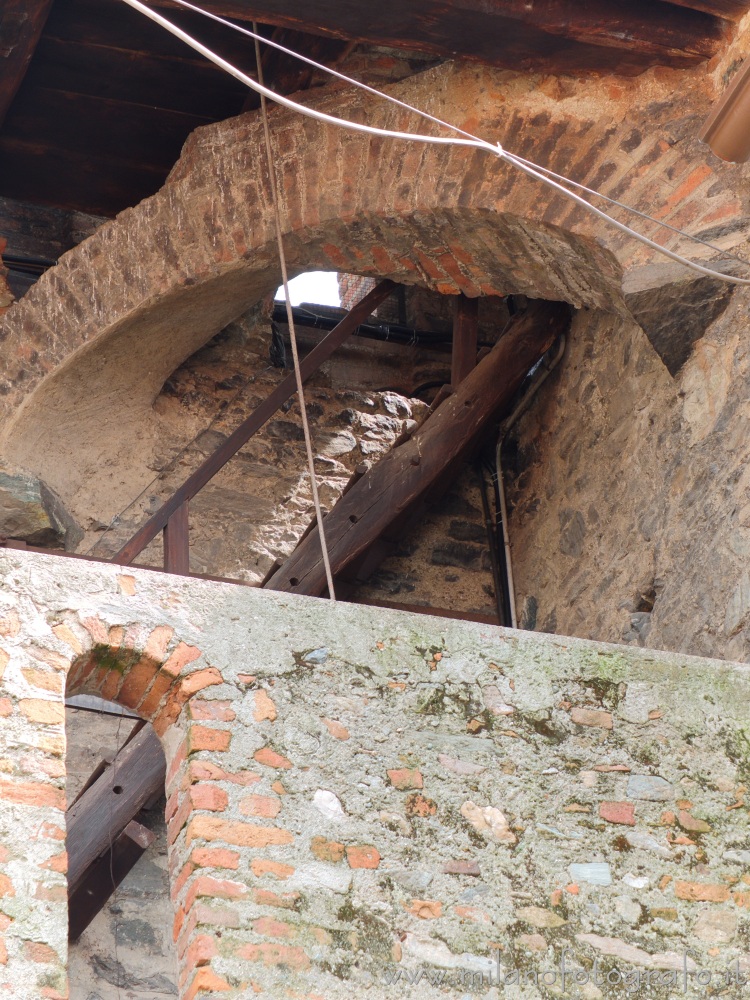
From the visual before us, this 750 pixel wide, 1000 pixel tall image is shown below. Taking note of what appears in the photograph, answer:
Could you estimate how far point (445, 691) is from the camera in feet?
11.9

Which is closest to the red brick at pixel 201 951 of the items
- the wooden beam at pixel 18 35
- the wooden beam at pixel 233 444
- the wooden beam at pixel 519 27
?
the wooden beam at pixel 233 444

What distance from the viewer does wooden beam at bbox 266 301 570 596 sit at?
5.99 m

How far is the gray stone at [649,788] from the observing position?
11.7ft

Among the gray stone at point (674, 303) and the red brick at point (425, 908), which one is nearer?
the red brick at point (425, 908)

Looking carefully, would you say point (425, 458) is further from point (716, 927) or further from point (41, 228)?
point (716, 927)

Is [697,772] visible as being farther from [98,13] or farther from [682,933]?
[98,13]

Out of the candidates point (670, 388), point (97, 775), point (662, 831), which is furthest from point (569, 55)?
point (97, 775)

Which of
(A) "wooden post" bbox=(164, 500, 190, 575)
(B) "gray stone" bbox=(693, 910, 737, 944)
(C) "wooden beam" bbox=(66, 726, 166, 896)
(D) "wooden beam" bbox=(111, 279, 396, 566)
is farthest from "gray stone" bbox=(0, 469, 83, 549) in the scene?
(B) "gray stone" bbox=(693, 910, 737, 944)

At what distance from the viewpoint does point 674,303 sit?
16.2ft

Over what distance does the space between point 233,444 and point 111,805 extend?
60.1 inches

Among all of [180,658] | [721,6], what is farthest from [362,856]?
[721,6]

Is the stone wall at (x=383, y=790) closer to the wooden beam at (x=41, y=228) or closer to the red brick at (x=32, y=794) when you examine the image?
the red brick at (x=32, y=794)

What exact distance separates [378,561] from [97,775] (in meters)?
1.67

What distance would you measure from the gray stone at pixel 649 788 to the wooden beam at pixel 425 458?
2505mm
